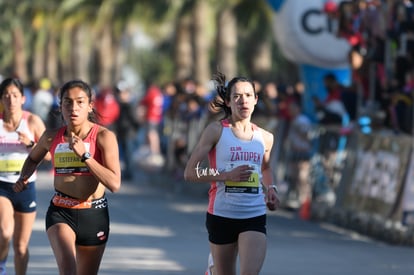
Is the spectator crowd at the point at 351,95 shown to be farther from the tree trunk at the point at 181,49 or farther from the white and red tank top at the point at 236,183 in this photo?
the tree trunk at the point at 181,49

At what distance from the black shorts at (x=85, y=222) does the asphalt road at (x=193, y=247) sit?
11.6ft

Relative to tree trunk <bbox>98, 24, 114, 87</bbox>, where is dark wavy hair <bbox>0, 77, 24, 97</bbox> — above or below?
above

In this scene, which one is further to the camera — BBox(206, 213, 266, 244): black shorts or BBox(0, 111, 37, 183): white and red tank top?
BBox(0, 111, 37, 183): white and red tank top

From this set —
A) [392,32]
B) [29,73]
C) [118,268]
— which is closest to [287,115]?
[392,32]

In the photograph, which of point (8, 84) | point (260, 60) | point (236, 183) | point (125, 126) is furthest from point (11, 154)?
point (260, 60)

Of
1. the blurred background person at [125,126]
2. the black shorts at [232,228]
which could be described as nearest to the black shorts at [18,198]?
the black shorts at [232,228]

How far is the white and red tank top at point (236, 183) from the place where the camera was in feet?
27.1

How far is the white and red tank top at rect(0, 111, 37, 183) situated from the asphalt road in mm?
1668

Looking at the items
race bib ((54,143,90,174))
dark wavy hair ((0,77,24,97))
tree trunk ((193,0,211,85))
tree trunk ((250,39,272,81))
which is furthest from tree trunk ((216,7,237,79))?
race bib ((54,143,90,174))

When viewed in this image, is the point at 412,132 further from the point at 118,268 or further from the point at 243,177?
the point at 243,177

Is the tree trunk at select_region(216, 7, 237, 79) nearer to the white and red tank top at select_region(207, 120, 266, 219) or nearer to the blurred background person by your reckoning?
the blurred background person

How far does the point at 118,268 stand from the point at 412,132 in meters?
4.59

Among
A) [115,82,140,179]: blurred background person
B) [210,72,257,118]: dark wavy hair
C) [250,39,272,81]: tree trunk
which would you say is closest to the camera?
[210,72,257,118]: dark wavy hair

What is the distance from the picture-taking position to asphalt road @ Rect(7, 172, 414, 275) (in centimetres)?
1223
